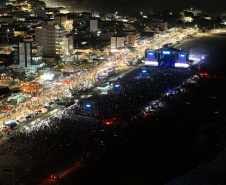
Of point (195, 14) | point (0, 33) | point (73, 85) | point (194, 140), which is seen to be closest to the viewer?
point (194, 140)

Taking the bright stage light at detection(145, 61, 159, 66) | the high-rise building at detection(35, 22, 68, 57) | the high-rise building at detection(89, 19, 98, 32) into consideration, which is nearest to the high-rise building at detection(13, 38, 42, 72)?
the high-rise building at detection(35, 22, 68, 57)

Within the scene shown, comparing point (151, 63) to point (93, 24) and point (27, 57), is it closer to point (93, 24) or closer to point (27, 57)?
point (27, 57)

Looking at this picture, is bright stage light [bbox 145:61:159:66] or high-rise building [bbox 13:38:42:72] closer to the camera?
high-rise building [bbox 13:38:42:72]

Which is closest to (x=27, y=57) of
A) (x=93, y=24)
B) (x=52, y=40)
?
→ (x=52, y=40)

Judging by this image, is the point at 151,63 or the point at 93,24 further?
the point at 93,24

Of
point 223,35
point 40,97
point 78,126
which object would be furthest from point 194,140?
point 223,35

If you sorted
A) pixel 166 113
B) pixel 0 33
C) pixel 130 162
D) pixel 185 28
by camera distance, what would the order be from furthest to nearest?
pixel 185 28
pixel 0 33
pixel 166 113
pixel 130 162

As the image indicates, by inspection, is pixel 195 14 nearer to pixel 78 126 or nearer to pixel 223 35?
pixel 223 35

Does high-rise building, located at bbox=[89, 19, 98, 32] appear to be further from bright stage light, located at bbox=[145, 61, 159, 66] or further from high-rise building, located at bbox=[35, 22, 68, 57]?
bright stage light, located at bbox=[145, 61, 159, 66]

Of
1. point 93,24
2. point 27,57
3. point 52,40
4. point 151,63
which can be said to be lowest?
point 151,63
